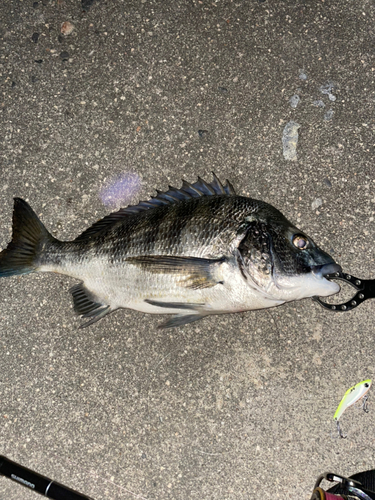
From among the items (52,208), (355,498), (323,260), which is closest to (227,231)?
(323,260)

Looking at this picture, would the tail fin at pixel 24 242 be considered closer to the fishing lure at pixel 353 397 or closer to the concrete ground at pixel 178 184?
the concrete ground at pixel 178 184

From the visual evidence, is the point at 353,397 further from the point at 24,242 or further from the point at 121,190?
the point at 24,242

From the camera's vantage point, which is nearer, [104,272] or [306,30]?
[104,272]

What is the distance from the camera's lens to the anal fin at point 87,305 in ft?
8.23

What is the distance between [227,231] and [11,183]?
5.68 ft

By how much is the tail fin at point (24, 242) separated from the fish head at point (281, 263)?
4.34 ft

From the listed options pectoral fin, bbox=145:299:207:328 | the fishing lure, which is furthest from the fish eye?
the fishing lure

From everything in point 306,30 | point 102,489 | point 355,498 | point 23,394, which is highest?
point 306,30

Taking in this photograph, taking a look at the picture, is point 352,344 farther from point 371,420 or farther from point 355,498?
point 355,498

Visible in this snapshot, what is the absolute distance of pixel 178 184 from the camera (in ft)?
9.13

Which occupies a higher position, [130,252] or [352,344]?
[130,252]

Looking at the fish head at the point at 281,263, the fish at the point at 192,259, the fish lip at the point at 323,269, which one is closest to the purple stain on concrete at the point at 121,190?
the fish at the point at 192,259

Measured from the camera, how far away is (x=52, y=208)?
113 inches

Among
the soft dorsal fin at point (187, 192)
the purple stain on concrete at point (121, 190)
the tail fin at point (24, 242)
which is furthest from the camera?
the purple stain on concrete at point (121, 190)
